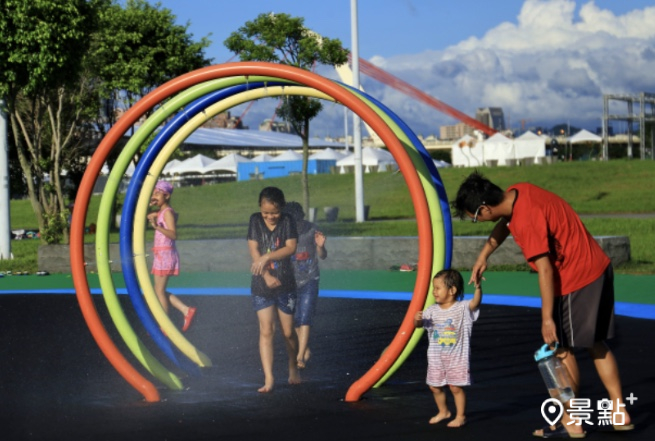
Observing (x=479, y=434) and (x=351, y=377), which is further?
(x=351, y=377)

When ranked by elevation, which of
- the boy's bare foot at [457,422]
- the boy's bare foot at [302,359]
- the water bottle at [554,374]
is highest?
the water bottle at [554,374]

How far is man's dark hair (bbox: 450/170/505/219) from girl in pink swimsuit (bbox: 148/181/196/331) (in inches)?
196

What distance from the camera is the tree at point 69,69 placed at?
64.1ft

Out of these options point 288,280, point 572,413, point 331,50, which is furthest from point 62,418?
point 331,50

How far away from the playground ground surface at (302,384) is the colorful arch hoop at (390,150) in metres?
0.27

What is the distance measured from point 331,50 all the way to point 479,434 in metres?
17.5

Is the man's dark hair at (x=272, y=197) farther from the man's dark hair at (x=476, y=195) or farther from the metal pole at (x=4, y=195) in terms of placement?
the metal pole at (x=4, y=195)

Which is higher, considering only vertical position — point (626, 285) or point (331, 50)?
point (331, 50)

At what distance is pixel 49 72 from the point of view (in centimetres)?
1983

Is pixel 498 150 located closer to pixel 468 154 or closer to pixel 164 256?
pixel 468 154

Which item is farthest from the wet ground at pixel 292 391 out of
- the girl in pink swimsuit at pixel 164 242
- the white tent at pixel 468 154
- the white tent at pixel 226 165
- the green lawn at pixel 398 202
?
the white tent at pixel 468 154

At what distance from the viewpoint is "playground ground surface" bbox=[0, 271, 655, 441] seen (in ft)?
21.6

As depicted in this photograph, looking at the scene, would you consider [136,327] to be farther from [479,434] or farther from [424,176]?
[479,434]

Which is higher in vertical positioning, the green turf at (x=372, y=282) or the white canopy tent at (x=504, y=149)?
the white canopy tent at (x=504, y=149)
